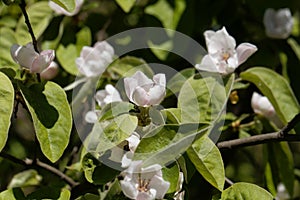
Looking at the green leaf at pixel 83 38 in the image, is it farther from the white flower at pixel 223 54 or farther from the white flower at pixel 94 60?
the white flower at pixel 223 54

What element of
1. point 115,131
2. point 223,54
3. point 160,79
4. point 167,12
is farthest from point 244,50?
point 167,12

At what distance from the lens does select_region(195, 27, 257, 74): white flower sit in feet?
4.72

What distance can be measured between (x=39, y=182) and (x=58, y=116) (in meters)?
0.46

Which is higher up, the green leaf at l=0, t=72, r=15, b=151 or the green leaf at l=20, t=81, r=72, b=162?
the green leaf at l=0, t=72, r=15, b=151

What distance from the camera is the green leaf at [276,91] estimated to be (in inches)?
59.3

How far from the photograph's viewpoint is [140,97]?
47.3 inches

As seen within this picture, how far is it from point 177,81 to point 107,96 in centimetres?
18

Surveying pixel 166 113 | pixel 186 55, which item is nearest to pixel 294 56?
pixel 186 55

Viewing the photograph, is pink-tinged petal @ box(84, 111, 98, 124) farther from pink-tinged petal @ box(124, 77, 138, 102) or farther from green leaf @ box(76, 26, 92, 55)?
green leaf @ box(76, 26, 92, 55)

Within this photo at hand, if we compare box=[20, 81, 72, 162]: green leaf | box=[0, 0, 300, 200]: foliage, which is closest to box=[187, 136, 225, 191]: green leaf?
box=[0, 0, 300, 200]: foliage

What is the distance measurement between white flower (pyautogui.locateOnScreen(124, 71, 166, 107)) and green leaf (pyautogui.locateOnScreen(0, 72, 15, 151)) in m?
0.22

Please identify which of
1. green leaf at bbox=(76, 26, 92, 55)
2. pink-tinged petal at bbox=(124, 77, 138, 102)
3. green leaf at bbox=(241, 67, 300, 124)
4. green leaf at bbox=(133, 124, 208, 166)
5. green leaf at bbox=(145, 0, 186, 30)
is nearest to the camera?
green leaf at bbox=(133, 124, 208, 166)

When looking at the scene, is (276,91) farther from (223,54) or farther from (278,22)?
(278,22)

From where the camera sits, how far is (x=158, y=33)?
183 centimetres
